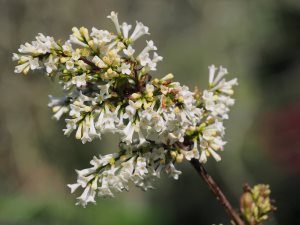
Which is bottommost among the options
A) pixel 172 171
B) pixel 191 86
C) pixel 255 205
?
pixel 255 205

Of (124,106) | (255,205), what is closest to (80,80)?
(124,106)

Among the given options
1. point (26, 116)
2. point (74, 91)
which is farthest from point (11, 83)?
point (74, 91)

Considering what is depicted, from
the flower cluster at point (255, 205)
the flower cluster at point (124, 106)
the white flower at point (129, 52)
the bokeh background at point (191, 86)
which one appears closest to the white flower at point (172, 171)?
the flower cluster at point (124, 106)

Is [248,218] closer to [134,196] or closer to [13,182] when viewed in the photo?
[13,182]

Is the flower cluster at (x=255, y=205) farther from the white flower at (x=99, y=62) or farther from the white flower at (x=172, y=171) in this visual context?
the white flower at (x=99, y=62)

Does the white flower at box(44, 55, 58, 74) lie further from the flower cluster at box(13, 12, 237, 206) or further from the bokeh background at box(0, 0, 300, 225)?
the bokeh background at box(0, 0, 300, 225)

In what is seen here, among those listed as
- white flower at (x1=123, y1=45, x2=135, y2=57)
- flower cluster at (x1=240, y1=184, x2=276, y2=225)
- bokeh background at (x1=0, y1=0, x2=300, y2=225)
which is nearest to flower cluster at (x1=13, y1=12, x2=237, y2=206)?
white flower at (x1=123, y1=45, x2=135, y2=57)

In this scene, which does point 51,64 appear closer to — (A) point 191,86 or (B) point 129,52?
(B) point 129,52
